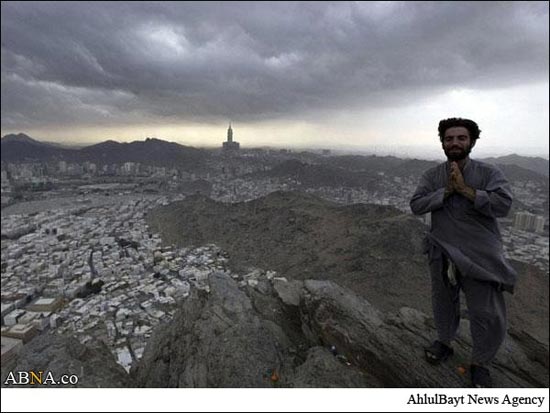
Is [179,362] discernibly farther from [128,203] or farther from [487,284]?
[128,203]

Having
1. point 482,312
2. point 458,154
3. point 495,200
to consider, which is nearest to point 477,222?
point 495,200

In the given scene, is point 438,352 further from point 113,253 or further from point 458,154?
point 113,253

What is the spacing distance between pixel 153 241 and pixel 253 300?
1709 cm

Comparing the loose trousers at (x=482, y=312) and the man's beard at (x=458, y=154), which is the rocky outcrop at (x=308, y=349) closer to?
the loose trousers at (x=482, y=312)

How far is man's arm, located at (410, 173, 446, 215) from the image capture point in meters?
1.87

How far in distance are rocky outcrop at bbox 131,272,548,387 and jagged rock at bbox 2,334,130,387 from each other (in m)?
0.37

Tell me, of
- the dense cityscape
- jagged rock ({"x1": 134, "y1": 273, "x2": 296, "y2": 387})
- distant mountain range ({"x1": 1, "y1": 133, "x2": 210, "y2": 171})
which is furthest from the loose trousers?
distant mountain range ({"x1": 1, "y1": 133, "x2": 210, "y2": 171})

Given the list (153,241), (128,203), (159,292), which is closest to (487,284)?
(159,292)

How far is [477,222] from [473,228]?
0.04 m

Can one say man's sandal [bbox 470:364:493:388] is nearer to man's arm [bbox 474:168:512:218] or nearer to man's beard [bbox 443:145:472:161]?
man's arm [bbox 474:168:512:218]

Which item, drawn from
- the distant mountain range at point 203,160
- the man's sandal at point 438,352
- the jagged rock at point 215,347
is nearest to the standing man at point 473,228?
the man's sandal at point 438,352

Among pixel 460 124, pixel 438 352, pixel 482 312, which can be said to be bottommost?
pixel 438 352

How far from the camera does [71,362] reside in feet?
10.3

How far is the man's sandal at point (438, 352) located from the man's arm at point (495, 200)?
3.75 ft
